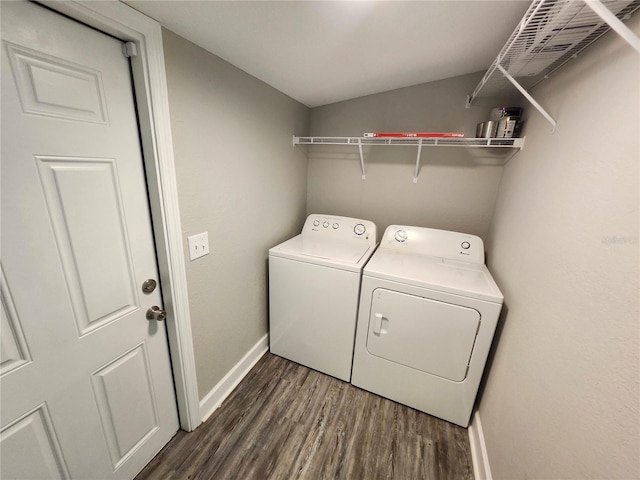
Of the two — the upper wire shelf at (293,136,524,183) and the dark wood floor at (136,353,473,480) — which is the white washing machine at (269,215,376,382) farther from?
the upper wire shelf at (293,136,524,183)

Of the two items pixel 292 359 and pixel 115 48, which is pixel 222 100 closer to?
pixel 115 48

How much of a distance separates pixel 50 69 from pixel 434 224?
7.36ft

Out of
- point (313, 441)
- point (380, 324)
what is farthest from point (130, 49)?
point (313, 441)

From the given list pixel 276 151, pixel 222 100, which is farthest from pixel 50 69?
pixel 276 151

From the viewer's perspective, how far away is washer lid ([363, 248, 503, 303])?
1.36 metres

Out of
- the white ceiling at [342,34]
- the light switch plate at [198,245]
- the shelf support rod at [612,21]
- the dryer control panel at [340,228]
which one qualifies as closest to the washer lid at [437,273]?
the dryer control panel at [340,228]

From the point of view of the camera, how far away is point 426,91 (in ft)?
6.24

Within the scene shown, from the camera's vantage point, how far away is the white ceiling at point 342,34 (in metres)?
0.95

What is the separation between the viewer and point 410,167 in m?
2.05

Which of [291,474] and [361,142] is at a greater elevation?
[361,142]

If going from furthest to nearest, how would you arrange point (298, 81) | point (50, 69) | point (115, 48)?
point (298, 81)
point (115, 48)
point (50, 69)

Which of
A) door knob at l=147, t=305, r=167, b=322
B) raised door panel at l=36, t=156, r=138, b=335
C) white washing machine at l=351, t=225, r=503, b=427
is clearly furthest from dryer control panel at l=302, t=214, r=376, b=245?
raised door panel at l=36, t=156, r=138, b=335

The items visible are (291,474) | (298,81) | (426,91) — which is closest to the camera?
(291,474)

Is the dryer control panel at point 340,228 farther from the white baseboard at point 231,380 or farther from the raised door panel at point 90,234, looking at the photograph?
the raised door panel at point 90,234
